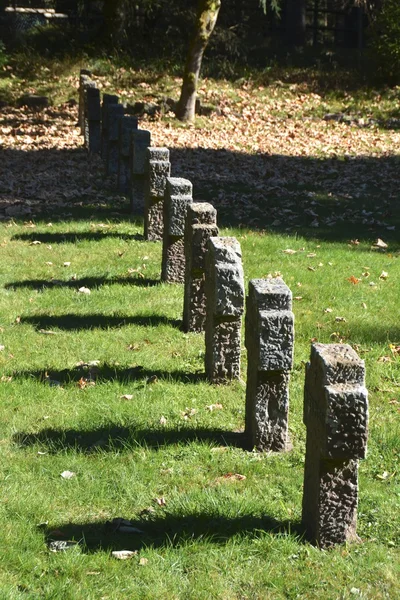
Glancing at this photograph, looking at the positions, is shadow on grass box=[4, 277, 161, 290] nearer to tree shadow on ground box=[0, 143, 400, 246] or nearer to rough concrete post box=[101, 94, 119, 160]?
tree shadow on ground box=[0, 143, 400, 246]

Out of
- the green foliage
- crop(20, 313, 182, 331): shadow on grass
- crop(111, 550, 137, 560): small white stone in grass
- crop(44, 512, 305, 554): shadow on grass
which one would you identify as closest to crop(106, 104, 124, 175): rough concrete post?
crop(20, 313, 182, 331): shadow on grass

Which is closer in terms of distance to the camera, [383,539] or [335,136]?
[383,539]

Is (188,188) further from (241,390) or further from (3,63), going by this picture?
Result: (3,63)

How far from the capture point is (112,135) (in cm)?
1520

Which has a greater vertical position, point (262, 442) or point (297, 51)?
point (297, 51)

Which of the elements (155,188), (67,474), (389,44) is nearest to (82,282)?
(155,188)

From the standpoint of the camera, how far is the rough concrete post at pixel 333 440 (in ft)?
14.8

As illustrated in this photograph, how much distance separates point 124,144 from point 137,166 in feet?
4.05

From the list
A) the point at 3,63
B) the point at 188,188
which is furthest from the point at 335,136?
the point at 188,188

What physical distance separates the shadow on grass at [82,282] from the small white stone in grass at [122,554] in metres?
5.05

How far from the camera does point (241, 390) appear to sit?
6879 mm

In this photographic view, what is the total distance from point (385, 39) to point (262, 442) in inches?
786

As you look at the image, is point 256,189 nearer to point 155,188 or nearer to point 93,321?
point 155,188

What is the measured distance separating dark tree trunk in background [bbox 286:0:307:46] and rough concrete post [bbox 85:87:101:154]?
13836 millimetres
